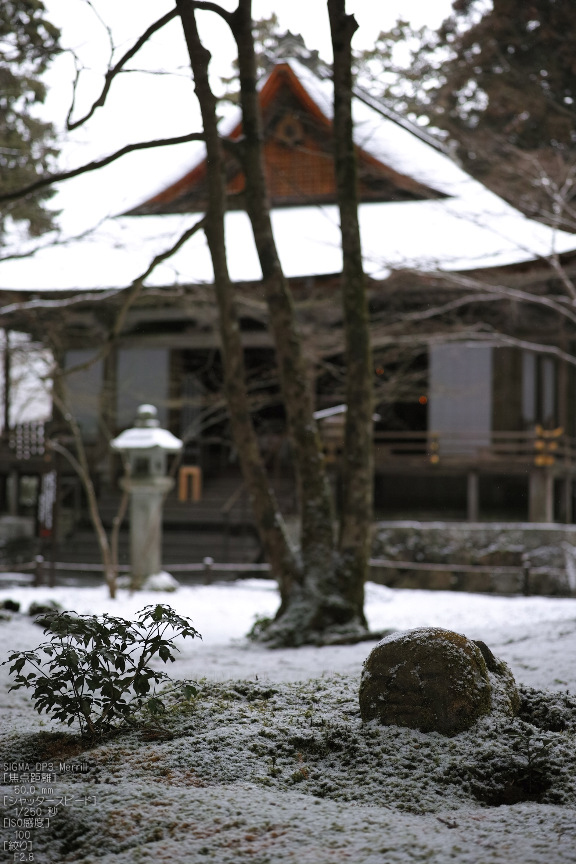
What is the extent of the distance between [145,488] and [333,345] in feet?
12.7

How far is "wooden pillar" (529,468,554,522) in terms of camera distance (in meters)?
13.4

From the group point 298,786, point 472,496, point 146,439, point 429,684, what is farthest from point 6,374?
point 298,786

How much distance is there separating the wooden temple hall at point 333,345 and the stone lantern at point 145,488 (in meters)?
1.69

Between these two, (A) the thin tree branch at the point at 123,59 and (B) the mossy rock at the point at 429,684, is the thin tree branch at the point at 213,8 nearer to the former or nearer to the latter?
(A) the thin tree branch at the point at 123,59

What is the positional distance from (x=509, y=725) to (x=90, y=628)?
1607 millimetres

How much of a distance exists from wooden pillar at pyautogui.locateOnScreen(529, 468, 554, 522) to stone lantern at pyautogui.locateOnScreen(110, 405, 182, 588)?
19.8 feet

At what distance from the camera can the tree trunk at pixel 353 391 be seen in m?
6.32

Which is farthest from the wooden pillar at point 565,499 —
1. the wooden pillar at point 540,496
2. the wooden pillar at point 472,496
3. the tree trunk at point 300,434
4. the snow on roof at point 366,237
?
the tree trunk at point 300,434

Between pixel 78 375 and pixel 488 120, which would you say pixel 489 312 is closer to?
pixel 488 120

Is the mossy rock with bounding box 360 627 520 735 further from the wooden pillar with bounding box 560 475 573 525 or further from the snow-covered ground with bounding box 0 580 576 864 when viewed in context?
the wooden pillar with bounding box 560 475 573 525

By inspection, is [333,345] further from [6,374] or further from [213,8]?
[213,8]

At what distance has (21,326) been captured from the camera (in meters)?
15.3

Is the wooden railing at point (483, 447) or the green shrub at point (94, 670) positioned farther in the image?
the wooden railing at point (483, 447)

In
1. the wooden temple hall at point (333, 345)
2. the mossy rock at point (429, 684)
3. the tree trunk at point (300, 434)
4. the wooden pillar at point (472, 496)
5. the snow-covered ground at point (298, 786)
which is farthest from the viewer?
the wooden pillar at point (472, 496)
